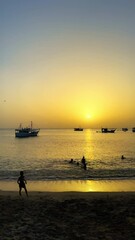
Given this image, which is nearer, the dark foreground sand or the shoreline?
the dark foreground sand

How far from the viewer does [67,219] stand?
17.3 m

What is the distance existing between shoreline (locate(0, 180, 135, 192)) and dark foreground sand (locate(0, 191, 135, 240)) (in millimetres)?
8835

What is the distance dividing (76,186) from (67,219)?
1665 cm

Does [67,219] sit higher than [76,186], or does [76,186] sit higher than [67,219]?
[67,219]

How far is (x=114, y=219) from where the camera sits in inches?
679

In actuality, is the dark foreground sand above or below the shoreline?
above

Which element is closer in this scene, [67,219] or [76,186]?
[67,219]

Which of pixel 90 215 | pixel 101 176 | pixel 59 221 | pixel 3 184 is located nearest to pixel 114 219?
pixel 90 215

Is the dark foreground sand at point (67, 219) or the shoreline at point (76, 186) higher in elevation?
the dark foreground sand at point (67, 219)

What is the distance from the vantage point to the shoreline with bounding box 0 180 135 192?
31.3 m

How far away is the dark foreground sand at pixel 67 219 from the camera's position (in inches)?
581

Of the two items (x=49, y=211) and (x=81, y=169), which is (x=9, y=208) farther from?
(x=81, y=169)

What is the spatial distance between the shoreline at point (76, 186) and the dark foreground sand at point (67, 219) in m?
8.84

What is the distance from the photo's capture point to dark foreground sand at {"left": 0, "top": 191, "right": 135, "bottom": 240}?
14.8 metres
